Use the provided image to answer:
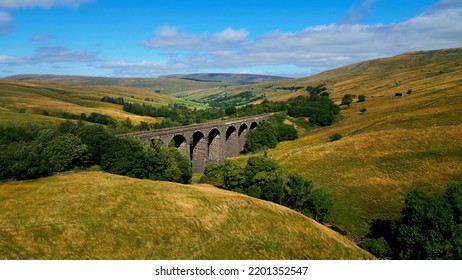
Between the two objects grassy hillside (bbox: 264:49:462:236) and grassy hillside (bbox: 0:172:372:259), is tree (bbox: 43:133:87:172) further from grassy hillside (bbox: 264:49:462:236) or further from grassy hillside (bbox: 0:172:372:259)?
grassy hillside (bbox: 264:49:462:236)

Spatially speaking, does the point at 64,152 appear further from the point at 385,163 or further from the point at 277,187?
the point at 385,163

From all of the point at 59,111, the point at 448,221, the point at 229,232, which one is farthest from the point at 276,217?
the point at 59,111

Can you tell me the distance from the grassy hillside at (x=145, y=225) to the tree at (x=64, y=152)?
20.6 ft

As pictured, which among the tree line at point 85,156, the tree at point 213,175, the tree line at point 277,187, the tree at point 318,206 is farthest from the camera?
the tree at point 213,175

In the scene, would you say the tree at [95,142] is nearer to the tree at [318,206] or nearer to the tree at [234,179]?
the tree at [234,179]

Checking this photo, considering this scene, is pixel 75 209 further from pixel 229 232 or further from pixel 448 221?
pixel 448 221

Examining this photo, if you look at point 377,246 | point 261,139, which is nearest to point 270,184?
point 377,246

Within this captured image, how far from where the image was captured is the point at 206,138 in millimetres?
84750

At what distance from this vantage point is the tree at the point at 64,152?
49469mm

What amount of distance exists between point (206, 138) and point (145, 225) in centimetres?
5239

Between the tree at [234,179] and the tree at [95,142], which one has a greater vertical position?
the tree at [95,142]

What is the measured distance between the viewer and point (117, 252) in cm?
2914

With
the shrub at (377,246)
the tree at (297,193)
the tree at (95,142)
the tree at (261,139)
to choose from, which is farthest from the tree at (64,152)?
the tree at (261,139)
